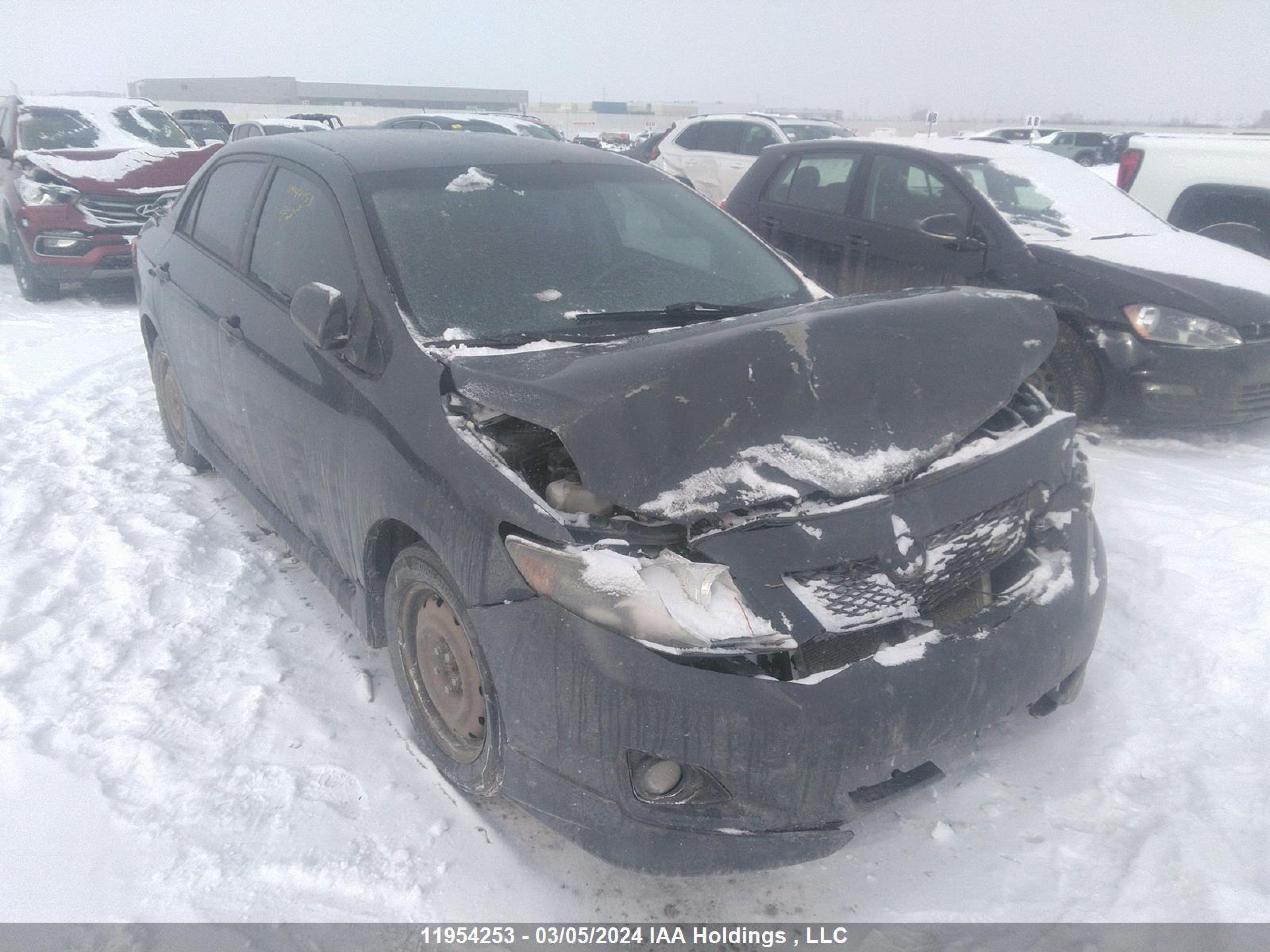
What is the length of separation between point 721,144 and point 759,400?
41.7 feet

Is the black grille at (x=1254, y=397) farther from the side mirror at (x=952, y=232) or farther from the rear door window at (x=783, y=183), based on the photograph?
the rear door window at (x=783, y=183)

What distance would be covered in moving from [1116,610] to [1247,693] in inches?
20.5

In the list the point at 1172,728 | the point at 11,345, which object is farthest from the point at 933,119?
the point at 1172,728

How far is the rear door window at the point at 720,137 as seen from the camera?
13695mm

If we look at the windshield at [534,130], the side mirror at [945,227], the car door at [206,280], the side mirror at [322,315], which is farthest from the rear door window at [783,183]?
the windshield at [534,130]

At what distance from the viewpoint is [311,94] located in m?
71.7

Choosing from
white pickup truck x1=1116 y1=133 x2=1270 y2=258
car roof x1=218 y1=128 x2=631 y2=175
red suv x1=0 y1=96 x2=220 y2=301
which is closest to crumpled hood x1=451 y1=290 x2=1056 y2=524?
car roof x1=218 y1=128 x2=631 y2=175

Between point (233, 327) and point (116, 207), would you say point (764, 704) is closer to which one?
point (233, 327)

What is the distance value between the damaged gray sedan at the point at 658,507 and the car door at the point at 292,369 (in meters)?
0.02

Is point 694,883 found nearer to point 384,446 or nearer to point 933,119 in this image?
point 384,446

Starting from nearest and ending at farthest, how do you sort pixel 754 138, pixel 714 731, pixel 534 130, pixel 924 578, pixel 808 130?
pixel 714 731
pixel 924 578
pixel 754 138
pixel 808 130
pixel 534 130

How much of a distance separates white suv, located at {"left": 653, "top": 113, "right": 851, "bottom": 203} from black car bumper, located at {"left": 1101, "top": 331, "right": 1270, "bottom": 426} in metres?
8.98

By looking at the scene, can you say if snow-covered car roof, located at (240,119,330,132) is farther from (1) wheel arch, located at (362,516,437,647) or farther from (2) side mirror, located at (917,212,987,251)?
(1) wheel arch, located at (362,516,437,647)

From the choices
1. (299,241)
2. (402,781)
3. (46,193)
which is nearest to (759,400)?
(402,781)
